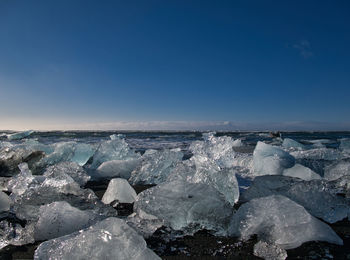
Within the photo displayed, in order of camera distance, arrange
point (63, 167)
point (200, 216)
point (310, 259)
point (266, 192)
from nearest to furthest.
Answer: point (310, 259)
point (200, 216)
point (266, 192)
point (63, 167)

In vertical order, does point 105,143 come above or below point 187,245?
above

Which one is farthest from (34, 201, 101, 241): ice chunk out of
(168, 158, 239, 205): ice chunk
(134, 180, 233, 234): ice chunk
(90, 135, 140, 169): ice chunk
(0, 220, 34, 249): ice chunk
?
(90, 135, 140, 169): ice chunk

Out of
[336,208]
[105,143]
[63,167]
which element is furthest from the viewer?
[105,143]

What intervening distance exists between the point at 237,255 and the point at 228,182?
91 cm

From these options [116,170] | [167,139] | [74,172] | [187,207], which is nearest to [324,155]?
[116,170]

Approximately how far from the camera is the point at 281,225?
125cm

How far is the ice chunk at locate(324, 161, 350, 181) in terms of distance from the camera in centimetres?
277

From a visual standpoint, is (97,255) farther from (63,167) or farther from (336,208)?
(63,167)

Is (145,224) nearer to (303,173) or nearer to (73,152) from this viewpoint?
(303,173)

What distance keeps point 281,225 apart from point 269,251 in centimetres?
17

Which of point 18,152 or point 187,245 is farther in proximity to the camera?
point 18,152

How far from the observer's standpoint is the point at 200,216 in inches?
58.2

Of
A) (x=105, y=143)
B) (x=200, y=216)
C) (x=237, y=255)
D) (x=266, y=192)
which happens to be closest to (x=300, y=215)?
(x=237, y=255)

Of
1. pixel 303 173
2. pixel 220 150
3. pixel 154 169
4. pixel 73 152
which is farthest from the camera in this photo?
pixel 220 150
